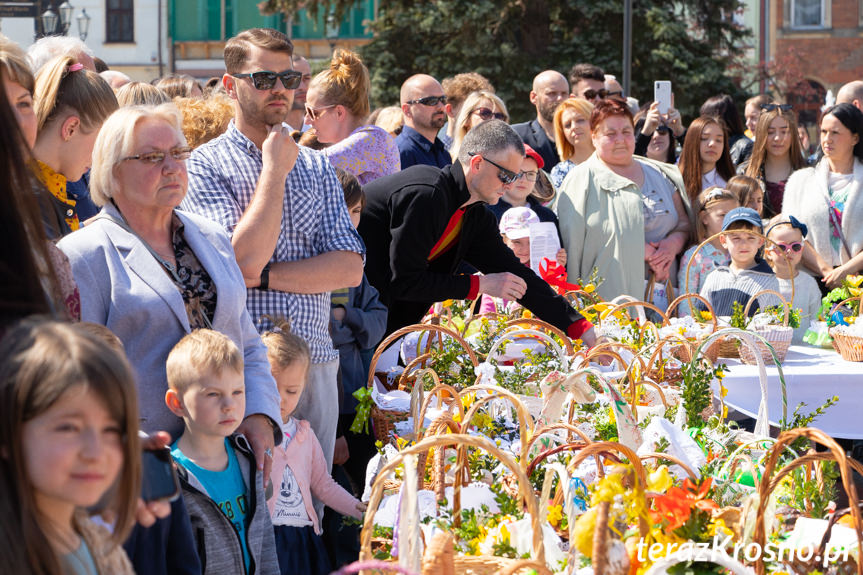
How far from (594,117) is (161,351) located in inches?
162

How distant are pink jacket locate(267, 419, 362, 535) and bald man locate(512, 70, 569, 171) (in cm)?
415

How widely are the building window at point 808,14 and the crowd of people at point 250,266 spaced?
77.4 feet

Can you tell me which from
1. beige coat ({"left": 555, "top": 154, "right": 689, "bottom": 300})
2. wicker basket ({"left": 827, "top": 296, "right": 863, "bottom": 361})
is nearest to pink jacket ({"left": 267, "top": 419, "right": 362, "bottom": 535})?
wicker basket ({"left": 827, "top": 296, "right": 863, "bottom": 361})

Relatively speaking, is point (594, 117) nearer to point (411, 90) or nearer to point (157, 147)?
point (411, 90)

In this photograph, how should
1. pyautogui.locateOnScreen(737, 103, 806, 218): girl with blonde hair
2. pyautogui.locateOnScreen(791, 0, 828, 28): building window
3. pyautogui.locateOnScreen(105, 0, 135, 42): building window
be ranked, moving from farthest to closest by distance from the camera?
pyautogui.locateOnScreen(791, 0, 828, 28): building window, pyautogui.locateOnScreen(105, 0, 135, 42): building window, pyautogui.locateOnScreen(737, 103, 806, 218): girl with blonde hair

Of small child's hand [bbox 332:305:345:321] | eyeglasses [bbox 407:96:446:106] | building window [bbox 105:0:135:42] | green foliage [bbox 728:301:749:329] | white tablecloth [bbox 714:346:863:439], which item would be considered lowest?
white tablecloth [bbox 714:346:863:439]

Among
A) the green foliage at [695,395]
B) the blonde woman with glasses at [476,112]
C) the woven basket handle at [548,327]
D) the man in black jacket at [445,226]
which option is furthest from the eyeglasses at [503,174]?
the blonde woman with glasses at [476,112]

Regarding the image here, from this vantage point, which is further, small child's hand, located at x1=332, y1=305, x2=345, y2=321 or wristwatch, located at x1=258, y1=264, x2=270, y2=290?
small child's hand, located at x1=332, y1=305, x2=345, y2=321

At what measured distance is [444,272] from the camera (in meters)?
4.62

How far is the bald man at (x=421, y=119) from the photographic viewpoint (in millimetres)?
5914

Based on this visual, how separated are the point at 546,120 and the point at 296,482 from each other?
4.51 metres

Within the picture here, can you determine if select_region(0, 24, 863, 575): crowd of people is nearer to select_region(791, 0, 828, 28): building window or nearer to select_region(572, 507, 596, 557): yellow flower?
select_region(572, 507, 596, 557): yellow flower

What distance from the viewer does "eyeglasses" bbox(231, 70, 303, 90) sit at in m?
3.18

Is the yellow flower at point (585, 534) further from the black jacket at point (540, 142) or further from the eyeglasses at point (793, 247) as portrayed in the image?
the black jacket at point (540, 142)
